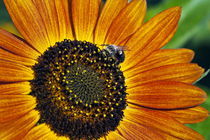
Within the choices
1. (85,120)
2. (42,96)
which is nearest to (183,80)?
(85,120)

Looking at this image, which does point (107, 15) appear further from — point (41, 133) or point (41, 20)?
point (41, 133)

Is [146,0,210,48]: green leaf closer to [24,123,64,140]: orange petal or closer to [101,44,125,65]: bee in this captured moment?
[101,44,125,65]: bee

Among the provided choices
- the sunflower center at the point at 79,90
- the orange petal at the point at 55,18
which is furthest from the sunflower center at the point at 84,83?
the orange petal at the point at 55,18

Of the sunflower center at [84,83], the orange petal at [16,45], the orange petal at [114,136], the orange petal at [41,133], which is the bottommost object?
the orange petal at [114,136]

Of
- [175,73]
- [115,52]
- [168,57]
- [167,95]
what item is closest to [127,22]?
[115,52]

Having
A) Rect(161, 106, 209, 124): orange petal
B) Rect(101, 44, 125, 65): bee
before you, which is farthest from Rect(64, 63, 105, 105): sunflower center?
Rect(161, 106, 209, 124): orange petal

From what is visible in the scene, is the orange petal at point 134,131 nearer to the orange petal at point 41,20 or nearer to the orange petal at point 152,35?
the orange petal at point 152,35
